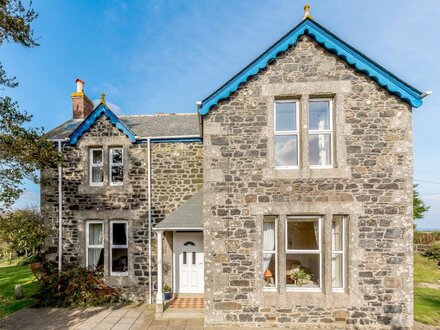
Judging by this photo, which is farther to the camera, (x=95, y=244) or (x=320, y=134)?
(x=95, y=244)

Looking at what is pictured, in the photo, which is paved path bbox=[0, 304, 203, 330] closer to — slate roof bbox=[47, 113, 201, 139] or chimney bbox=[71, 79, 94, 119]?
slate roof bbox=[47, 113, 201, 139]


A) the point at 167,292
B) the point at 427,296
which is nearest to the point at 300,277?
the point at 167,292

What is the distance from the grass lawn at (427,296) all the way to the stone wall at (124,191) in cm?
875

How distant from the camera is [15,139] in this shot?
6.48 m

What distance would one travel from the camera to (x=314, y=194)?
7.43 m

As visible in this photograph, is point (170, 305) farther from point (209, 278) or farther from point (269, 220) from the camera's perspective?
point (269, 220)

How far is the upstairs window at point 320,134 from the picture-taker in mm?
7746

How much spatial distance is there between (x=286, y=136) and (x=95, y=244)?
28.9 ft

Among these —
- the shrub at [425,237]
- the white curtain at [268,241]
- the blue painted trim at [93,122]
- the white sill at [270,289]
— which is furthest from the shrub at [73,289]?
the shrub at [425,237]

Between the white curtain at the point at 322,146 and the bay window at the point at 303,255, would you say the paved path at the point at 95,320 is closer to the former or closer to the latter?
the bay window at the point at 303,255

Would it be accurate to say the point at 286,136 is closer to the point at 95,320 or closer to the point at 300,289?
the point at 300,289

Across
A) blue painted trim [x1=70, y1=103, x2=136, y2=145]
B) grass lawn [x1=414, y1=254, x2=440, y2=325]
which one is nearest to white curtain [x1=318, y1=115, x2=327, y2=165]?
grass lawn [x1=414, y1=254, x2=440, y2=325]

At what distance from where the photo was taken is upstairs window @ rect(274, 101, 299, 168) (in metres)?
7.82

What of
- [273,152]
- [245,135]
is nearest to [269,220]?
[273,152]
